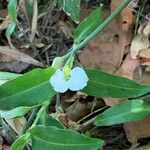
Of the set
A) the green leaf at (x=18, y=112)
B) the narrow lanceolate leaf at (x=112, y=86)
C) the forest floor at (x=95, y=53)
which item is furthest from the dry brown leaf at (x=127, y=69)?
the green leaf at (x=18, y=112)

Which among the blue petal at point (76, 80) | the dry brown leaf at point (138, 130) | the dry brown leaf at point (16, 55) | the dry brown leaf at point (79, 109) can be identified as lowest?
the dry brown leaf at point (138, 130)

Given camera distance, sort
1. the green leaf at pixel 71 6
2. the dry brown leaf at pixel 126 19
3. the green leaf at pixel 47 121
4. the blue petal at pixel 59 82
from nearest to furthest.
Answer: the blue petal at pixel 59 82 < the green leaf at pixel 47 121 < the green leaf at pixel 71 6 < the dry brown leaf at pixel 126 19

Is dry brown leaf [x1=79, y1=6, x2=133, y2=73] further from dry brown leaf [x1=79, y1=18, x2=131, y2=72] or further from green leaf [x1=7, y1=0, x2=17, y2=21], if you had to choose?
green leaf [x1=7, y1=0, x2=17, y2=21]

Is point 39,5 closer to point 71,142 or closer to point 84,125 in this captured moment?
point 84,125

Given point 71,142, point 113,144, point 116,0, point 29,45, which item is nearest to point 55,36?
point 29,45

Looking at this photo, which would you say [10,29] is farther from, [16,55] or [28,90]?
[28,90]

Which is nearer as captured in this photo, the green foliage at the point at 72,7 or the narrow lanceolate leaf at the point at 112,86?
the narrow lanceolate leaf at the point at 112,86

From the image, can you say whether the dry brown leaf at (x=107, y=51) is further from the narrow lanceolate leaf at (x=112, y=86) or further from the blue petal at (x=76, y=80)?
the blue petal at (x=76, y=80)
